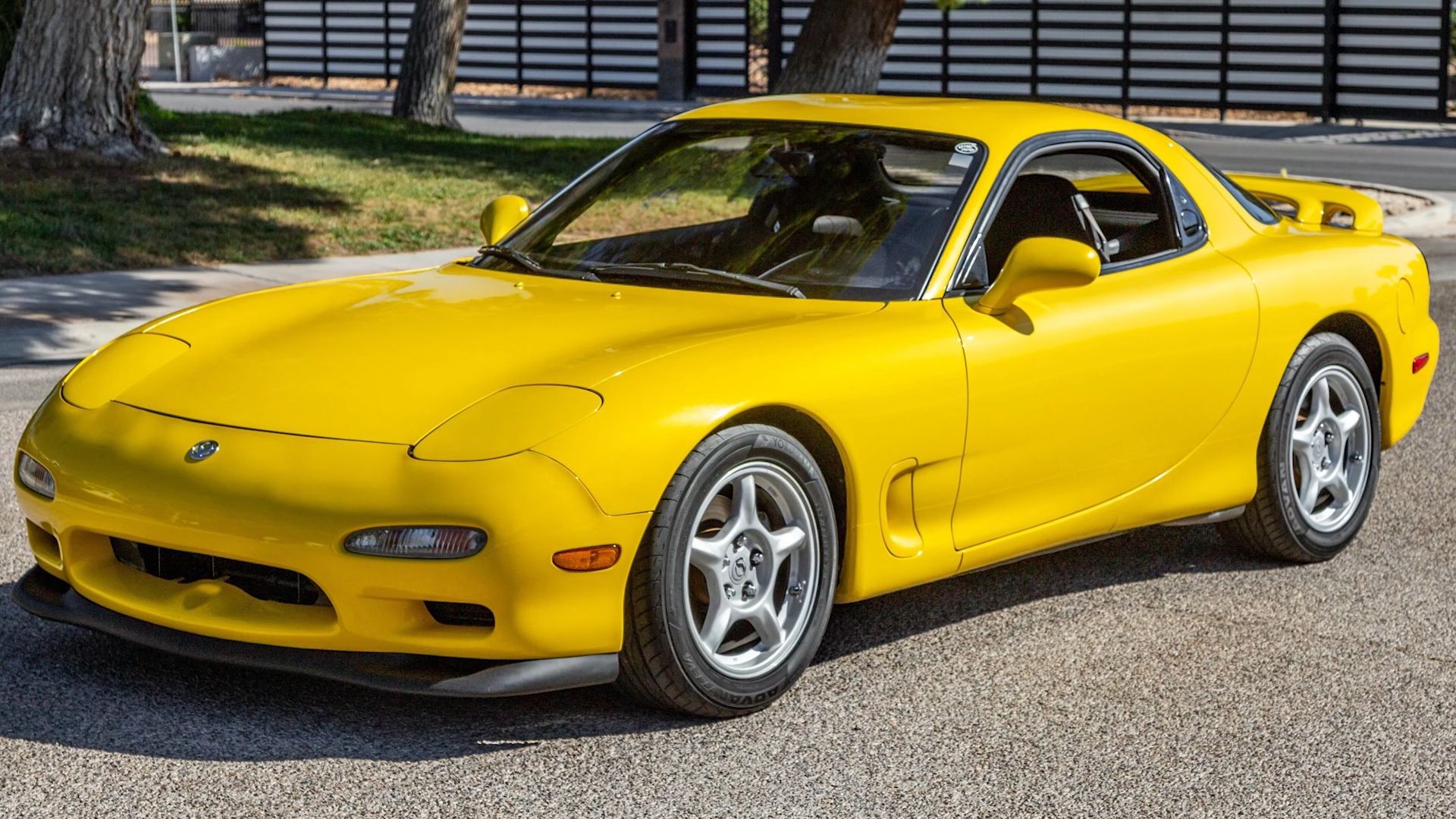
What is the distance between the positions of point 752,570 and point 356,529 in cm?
96

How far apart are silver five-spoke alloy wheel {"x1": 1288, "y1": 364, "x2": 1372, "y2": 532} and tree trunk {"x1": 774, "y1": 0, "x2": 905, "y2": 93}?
Result: 460 inches

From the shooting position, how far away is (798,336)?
15.1 ft

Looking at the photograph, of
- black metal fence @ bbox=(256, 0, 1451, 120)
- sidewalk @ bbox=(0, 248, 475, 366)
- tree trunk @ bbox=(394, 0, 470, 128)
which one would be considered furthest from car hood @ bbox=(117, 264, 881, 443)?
black metal fence @ bbox=(256, 0, 1451, 120)

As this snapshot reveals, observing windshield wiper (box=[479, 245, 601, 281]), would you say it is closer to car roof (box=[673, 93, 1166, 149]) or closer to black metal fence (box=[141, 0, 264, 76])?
car roof (box=[673, 93, 1166, 149])

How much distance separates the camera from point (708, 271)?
516cm

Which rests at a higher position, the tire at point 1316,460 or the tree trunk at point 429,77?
the tree trunk at point 429,77

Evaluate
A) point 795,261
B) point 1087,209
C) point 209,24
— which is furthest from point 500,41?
point 795,261

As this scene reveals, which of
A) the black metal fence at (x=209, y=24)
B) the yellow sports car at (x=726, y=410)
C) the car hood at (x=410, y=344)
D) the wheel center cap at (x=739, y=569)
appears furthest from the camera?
the black metal fence at (x=209, y=24)

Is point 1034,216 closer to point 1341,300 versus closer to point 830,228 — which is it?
point 830,228

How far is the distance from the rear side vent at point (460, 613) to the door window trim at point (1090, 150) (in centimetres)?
161

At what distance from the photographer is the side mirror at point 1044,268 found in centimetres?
486

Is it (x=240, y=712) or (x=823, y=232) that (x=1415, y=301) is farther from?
(x=240, y=712)

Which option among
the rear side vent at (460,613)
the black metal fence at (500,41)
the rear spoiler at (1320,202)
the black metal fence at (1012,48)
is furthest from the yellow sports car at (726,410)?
the black metal fence at (500,41)

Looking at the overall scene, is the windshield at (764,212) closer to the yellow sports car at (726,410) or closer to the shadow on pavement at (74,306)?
the yellow sports car at (726,410)
